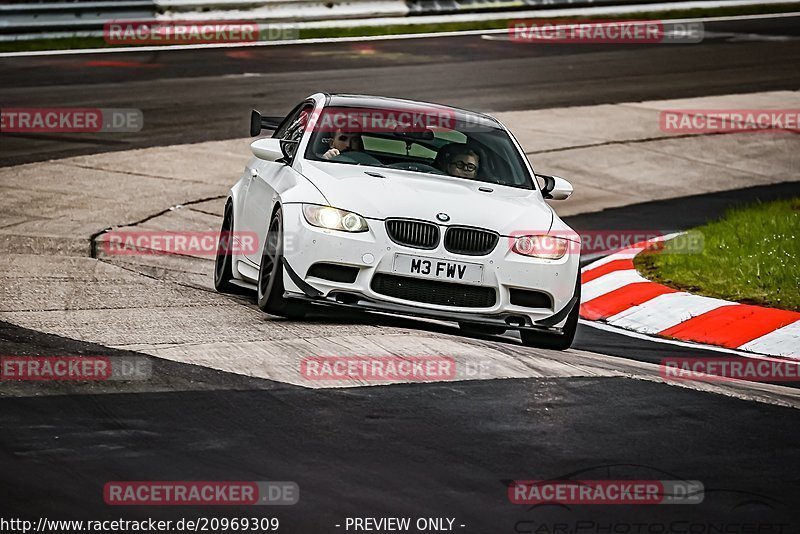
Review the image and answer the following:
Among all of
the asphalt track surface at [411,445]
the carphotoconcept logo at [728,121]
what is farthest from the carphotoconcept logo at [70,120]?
the asphalt track surface at [411,445]

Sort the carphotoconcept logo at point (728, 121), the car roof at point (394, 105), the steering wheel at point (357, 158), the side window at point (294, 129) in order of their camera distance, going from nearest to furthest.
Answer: the steering wheel at point (357, 158), the side window at point (294, 129), the car roof at point (394, 105), the carphotoconcept logo at point (728, 121)

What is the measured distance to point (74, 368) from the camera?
286 inches

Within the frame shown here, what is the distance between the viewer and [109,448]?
19.5 feet

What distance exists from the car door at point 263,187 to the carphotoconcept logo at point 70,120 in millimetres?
7607

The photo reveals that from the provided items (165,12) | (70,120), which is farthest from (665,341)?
(165,12)

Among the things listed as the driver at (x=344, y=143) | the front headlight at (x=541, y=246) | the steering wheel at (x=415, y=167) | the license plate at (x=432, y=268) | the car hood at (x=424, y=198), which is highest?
the driver at (x=344, y=143)

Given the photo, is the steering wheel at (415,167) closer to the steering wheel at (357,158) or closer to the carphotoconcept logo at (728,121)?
the steering wheel at (357,158)

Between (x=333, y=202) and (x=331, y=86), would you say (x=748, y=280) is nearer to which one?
(x=333, y=202)

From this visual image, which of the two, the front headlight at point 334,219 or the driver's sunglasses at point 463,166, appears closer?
the front headlight at point 334,219

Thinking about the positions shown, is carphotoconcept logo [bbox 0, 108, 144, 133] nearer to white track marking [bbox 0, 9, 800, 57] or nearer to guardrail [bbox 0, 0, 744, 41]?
white track marking [bbox 0, 9, 800, 57]

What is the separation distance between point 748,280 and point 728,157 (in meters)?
7.39

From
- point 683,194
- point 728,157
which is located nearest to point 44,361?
point 683,194

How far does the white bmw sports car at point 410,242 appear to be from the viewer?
8461 mm

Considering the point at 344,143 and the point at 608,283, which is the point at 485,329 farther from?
the point at 608,283
